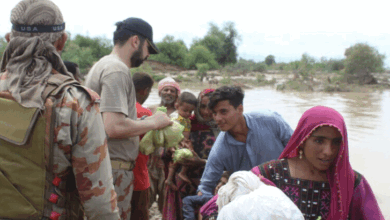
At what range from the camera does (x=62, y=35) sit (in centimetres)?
Answer: 164

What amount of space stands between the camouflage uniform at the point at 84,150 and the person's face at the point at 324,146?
1.15 metres

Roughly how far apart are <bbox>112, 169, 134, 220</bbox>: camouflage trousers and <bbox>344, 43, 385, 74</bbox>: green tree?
1142 inches

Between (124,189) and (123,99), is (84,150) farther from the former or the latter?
(124,189)

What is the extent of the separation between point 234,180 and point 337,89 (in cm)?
2635

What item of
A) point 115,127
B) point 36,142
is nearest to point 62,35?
point 36,142

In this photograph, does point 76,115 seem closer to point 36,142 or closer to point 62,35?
point 36,142

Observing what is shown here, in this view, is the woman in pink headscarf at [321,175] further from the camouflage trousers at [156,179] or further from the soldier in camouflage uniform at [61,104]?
the camouflage trousers at [156,179]

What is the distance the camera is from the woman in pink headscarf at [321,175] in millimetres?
1979

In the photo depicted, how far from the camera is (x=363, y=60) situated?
2883 centimetres

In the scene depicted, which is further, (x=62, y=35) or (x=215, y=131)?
(x=215, y=131)

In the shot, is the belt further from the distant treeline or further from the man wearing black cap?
the distant treeline

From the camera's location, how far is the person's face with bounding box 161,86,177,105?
448cm

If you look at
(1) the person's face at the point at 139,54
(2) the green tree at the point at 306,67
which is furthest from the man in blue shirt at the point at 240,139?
(2) the green tree at the point at 306,67

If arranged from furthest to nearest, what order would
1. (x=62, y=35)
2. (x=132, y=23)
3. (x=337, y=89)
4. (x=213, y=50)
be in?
(x=213, y=50) < (x=337, y=89) < (x=132, y=23) < (x=62, y=35)
